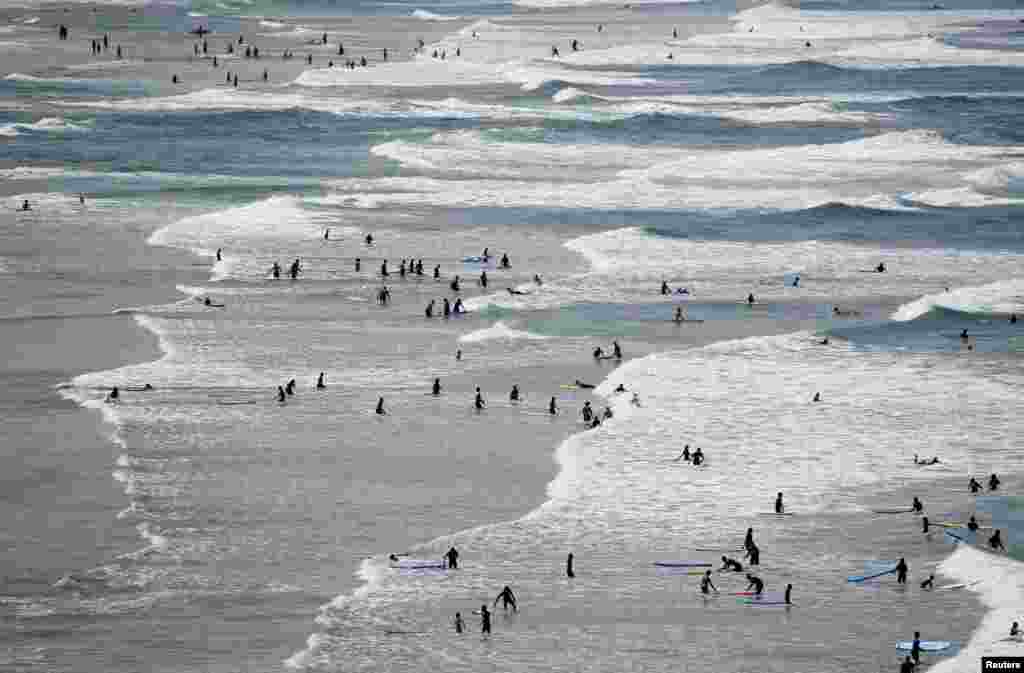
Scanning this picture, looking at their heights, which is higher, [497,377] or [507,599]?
[497,377]

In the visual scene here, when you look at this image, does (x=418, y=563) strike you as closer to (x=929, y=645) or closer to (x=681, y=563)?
Result: (x=681, y=563)

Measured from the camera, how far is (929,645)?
3097 centimetres

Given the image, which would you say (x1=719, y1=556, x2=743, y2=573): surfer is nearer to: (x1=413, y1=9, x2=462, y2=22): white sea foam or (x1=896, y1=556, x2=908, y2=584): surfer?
(x1=896, y1=556, x2=908, y2=584): surfer

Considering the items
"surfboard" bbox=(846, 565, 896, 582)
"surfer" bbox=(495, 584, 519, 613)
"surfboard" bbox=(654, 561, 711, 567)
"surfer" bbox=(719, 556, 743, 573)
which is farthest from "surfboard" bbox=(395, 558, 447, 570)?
"surfboard" bbox=(846, 565, 896, 582)

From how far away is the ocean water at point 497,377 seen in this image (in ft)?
106

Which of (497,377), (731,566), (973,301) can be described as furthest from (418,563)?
(973,301)

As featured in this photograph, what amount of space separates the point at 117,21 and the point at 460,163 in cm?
6679

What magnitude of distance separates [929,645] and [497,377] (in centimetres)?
1955

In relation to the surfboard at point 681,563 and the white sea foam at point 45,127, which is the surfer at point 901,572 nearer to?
the surfboard at point 681,563

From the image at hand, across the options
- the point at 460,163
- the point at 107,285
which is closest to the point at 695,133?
the point at 460,163

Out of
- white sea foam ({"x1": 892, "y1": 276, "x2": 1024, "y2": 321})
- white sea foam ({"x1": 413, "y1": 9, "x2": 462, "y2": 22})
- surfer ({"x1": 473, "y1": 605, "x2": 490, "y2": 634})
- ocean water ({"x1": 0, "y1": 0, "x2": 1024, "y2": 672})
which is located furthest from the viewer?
white sea foam ({"x1": 413, "y1": 9, "x2": 462, "y2": 22})

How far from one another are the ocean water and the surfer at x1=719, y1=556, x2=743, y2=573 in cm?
63

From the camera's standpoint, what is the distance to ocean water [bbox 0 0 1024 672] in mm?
32406

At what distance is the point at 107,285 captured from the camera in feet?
188
